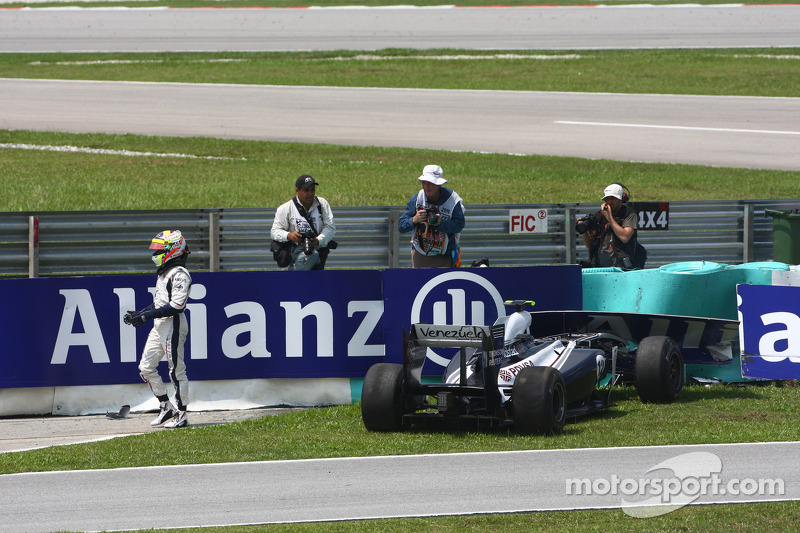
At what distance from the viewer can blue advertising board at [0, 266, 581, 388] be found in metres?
11.2

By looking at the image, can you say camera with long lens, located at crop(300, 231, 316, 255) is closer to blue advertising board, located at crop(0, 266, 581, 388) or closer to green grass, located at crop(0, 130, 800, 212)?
blue advertising board, located at crop(0, 266, 581, 388)

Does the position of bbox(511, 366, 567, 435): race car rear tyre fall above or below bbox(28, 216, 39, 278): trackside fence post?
below

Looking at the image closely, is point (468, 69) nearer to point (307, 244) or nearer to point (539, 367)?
point (307, 244)

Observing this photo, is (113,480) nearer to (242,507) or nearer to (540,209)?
(242,507)

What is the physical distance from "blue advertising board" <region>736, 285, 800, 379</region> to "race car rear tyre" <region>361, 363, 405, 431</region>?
152 inches

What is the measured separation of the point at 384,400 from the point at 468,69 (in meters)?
23.9

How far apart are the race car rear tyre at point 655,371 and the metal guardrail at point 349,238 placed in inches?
230

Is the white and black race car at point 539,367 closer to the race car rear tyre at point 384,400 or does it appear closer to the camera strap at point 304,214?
the race car rear tyre at point 384,400

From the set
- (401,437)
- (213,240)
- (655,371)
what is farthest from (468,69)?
(401,437)

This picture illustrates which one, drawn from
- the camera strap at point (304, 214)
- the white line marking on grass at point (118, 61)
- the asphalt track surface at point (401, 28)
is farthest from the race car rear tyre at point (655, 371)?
the white line marking on grass at point (118, 61)

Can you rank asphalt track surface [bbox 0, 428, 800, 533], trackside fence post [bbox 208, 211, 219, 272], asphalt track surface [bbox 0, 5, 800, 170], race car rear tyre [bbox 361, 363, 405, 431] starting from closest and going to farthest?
asphalt track surface [bbox 0, 428, 800, 533] → race car rear tyre [bbox 361, 363, 405, 431] → trackside fence post [bbox 208, 211, 219, 272] → asphalt track surface [bbox 0, 5, 800, 170]

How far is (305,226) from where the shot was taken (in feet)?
39.2

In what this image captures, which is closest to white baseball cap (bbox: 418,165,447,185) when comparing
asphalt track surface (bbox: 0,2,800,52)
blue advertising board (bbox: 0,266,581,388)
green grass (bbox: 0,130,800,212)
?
blue advertising board (bbox: 0,266,581,388)

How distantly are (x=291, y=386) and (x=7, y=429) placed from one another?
2.81m
